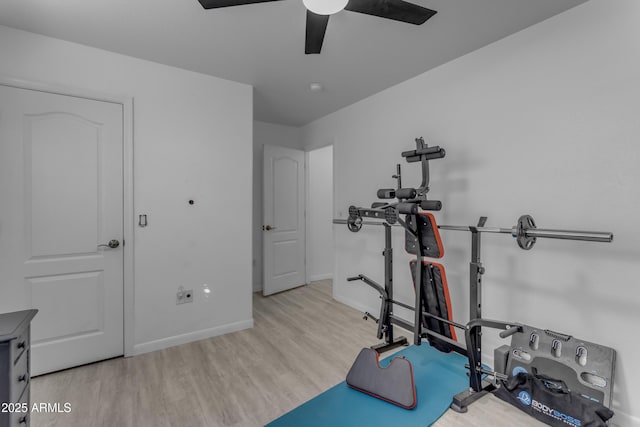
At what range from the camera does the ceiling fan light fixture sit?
1.43m

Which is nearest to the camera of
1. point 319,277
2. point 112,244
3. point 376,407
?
point 376,407

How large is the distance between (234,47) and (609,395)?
3416 millimetres

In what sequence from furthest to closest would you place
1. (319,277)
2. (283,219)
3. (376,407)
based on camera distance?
(319,277) < (283,219) < (376,407)

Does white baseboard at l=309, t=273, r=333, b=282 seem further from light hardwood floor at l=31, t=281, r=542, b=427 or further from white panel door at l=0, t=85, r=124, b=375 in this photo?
white panel door at l=0, t=85, r=124, b=375

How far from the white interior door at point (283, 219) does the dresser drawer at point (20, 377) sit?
2.98 m

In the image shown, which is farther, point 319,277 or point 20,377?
point 319,277

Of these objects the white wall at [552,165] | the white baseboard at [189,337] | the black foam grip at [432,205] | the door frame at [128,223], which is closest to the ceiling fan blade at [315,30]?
the black foam grip at [432,205]

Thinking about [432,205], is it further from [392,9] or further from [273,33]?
[273,33]

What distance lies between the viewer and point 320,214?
17.7 feet

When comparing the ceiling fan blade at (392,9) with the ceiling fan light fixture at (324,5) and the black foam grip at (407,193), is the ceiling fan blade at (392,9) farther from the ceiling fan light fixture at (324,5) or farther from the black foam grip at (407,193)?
the black foam grip at (407,193)

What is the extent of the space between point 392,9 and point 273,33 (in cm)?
98

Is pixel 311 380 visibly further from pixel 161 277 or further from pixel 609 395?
pixel 609 395

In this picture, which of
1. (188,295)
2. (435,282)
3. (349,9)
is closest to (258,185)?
(188,295)

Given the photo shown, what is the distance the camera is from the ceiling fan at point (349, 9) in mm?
1463
